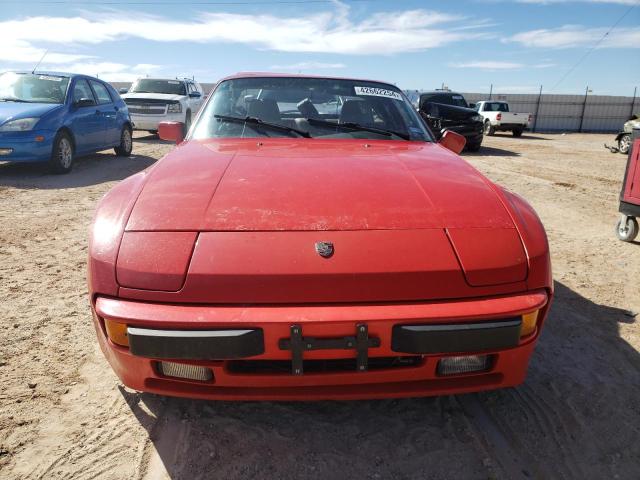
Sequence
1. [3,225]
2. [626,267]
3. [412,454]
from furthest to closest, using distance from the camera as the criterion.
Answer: [3,225]
[626,267]
[412,454]

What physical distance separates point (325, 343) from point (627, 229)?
440cm

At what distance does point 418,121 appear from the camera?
3.13m

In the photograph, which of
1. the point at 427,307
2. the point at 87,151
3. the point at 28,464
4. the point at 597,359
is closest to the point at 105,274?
the point at 28,464

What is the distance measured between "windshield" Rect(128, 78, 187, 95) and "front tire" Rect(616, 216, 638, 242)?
12.5 metres

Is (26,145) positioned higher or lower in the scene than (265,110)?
lower

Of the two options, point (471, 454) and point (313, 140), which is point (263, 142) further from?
point (471, 454)

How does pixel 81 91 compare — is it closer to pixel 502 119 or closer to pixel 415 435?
pixel 415 435

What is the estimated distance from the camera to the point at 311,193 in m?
1.94

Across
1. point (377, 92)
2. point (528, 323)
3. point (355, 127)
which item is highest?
point (377, 92)

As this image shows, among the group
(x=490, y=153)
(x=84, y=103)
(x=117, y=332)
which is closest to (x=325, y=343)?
(x=117, y=332)

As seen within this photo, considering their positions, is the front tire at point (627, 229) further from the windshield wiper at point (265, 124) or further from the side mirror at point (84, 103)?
the side mirror at point (84, 103)

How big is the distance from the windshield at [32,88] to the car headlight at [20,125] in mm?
757

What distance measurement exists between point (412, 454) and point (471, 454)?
0.23m

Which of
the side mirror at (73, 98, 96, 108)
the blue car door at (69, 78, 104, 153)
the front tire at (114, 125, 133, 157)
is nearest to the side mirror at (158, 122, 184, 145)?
the blue car door at (69, 78, 104, 153)
